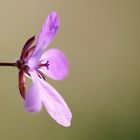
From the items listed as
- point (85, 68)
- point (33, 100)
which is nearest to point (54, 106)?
point (33, 100)

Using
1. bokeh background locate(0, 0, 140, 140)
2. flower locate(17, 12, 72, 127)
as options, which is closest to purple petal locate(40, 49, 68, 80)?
flower locate(17, 12, 72, 127)

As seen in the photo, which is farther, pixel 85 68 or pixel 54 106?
pixel 85 68

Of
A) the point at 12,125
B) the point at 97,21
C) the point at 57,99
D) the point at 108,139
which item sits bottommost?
the point at 108,139

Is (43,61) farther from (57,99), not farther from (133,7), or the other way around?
(133,7)

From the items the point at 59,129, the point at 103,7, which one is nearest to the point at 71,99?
the point at 59,129

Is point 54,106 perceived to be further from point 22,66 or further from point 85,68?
point 85,68
